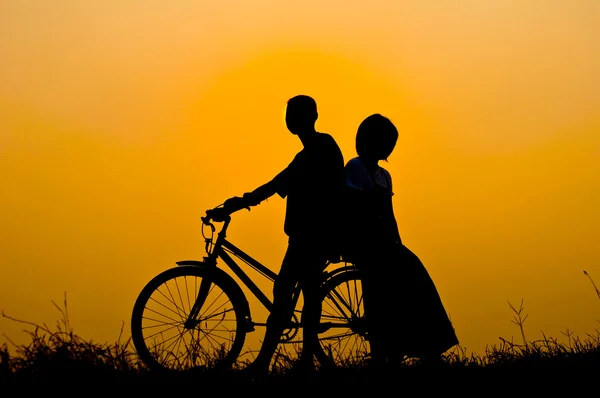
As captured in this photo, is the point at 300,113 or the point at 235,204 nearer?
the point at 300,113

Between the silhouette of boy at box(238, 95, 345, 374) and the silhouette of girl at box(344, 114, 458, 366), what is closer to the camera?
the silhouette of boy at box(238, 95, 345, 374)

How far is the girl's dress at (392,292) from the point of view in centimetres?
704

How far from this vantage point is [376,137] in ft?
22.2

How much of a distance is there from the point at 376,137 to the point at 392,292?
1430mm

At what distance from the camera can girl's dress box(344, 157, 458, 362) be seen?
7043 mm

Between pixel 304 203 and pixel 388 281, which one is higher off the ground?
pixel 304 203

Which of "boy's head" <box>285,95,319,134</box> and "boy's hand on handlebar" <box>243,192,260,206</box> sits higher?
"boy's head" <box>285,95,319,134</box>

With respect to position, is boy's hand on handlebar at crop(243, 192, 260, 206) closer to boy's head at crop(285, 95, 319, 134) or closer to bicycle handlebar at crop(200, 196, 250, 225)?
bicycle handlebar at crop(200, 196, 250, 225)

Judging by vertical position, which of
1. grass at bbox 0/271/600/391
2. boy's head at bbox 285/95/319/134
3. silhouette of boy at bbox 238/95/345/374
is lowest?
grass at bbox 0/271/600/391

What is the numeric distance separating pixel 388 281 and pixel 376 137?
1331mm

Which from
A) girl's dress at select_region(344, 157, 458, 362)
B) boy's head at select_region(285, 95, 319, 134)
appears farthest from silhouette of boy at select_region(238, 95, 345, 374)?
girl's dress at select_region(344, 157, 458, 362)

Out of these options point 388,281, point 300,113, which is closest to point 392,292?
point 388,281

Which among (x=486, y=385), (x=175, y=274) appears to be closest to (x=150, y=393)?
(x=175, y=274)

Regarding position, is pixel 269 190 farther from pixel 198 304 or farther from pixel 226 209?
pixel 198 304
